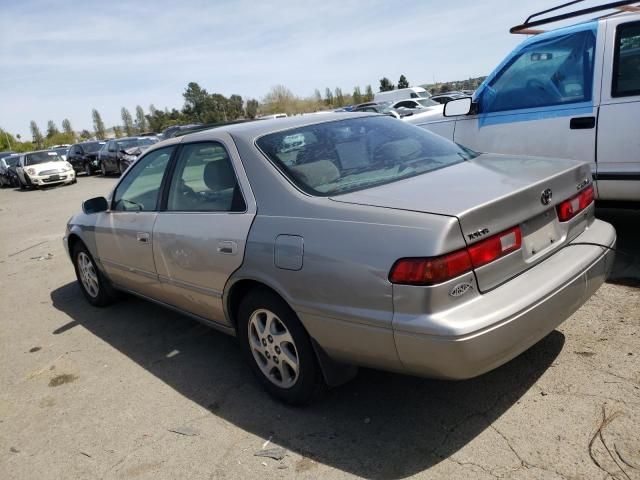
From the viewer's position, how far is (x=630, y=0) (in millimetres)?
4246

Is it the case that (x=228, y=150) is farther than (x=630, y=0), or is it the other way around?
(x=630, y=0)

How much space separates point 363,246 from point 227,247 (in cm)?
103

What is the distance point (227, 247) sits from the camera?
3191mm

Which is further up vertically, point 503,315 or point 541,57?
point 541,57

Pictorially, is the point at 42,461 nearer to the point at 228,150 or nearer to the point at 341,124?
the point at 228,150

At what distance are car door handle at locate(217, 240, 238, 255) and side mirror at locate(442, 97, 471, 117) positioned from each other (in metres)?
3.21

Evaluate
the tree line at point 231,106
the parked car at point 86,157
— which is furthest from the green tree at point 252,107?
the parked car at point 86,157

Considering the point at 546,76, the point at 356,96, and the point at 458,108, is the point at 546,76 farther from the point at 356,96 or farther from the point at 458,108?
the point at 356,96

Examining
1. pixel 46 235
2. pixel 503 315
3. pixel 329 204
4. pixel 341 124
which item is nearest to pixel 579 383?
pixel 503 315

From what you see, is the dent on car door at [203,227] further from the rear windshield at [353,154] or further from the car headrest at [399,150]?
the car headrest at [399,150]

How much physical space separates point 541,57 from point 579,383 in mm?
3289

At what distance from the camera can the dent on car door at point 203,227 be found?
3.21m

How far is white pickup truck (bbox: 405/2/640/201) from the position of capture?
14.5ft

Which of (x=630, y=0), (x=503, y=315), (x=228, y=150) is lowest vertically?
(x=503, y=315)
